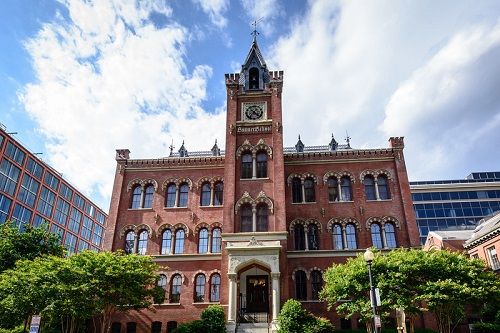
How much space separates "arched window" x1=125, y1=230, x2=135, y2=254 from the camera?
1303 inches

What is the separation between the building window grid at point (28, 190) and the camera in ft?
200

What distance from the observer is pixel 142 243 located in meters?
33.2

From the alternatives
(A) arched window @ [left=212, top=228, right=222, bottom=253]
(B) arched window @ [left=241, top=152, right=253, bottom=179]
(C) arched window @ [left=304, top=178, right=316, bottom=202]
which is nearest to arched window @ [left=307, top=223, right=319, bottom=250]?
(C) arched window @ [left=304, top=178, right=316, bottom=202]

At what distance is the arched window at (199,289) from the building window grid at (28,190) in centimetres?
4337

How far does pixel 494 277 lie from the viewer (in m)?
22.9

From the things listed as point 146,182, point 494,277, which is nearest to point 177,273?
point 146,182

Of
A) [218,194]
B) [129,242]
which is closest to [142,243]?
[129,242]

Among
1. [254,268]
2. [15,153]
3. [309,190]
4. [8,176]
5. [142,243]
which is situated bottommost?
[254,268]

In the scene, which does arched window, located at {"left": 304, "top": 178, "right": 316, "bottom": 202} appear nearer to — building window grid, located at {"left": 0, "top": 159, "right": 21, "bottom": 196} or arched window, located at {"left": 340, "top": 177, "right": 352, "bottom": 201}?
arched window, located at {"left": 340, "top": 177, "right": 352, "bottom": 201}

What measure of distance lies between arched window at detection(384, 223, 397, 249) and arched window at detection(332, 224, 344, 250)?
3.76 m

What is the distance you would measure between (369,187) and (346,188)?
2.01 meters

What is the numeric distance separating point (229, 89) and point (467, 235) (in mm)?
30420

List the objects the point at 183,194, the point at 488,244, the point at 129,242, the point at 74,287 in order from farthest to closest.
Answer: the point at 488,244 < the point at 183,194 < the point at 129,242 < the point at 74,287

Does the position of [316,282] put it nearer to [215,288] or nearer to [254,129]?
[215,288]
